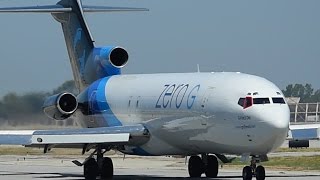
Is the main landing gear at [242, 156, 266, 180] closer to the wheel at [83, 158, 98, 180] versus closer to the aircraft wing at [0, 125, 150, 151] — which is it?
the aircraft wing at [0, 125, 150, 151]

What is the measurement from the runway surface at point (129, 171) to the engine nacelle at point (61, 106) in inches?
98.2

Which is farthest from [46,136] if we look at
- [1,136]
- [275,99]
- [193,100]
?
[275,99]

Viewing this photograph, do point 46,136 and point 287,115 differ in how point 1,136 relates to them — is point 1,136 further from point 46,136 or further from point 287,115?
point 287,115

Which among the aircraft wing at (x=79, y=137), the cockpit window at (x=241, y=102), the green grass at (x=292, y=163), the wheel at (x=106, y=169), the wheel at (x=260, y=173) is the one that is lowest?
the green grass at (x=292, y=163)

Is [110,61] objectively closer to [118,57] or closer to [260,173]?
[118,57]

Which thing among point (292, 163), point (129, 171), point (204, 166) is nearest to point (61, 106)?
point (204, 166)

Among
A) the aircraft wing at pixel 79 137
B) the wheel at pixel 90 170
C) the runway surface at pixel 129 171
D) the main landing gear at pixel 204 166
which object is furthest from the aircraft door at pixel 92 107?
the main landing gear at pixel 204 166

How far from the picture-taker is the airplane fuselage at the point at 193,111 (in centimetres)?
3136

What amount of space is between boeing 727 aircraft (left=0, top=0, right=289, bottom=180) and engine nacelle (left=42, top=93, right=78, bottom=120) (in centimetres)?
4

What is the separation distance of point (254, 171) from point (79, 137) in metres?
6.94

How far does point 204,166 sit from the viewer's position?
38.0 meters

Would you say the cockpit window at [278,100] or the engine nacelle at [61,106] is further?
the engine nacelle at [61,106]

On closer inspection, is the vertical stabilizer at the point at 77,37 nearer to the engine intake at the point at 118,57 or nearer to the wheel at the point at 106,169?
the engine intake at the point at 118,57

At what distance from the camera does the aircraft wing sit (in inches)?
1383
